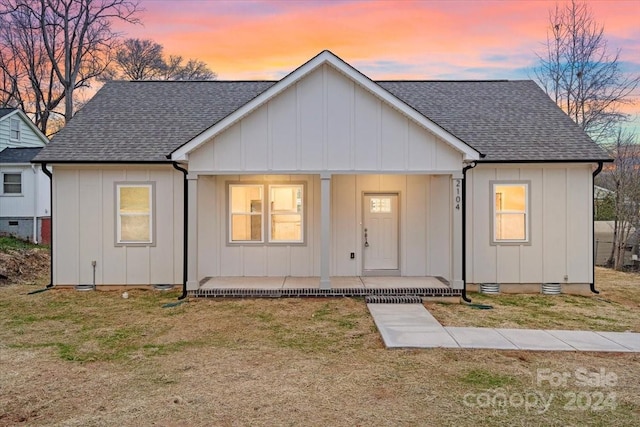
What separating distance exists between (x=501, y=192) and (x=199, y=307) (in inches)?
288

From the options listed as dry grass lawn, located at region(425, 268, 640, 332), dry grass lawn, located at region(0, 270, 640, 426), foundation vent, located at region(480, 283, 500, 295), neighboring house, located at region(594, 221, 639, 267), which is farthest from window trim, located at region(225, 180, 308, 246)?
neighboring house, located at region(594, 221, 639, 267)

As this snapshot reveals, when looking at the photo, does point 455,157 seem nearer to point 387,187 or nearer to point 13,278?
point 387,187

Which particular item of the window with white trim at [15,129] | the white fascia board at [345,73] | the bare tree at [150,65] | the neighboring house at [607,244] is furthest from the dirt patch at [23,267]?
the neighboring house at [607,244]

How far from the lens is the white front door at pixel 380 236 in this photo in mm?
11828

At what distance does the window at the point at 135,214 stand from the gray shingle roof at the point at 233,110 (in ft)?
2.56

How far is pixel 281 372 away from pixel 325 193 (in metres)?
4.92

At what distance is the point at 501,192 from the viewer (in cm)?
1135

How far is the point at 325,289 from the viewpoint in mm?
10062

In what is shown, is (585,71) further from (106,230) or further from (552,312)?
(106,230)

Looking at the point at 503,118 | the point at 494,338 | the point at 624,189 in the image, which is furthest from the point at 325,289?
the point at 624,189

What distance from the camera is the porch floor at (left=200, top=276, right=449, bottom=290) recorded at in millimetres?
10367

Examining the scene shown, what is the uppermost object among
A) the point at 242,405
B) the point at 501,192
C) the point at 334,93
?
the point at 334,93

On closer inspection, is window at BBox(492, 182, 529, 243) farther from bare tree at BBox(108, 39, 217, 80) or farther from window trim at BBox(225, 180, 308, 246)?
bare tree at BBox(108, 39, 217, 80)

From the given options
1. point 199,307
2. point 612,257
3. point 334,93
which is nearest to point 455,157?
point 334,93
